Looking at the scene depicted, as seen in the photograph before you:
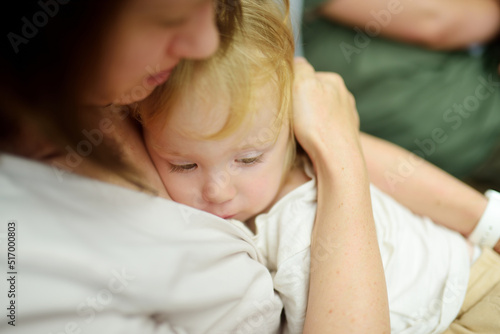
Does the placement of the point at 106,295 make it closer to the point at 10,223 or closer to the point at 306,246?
the point at 10,223

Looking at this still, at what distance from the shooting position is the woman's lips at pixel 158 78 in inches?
29.0

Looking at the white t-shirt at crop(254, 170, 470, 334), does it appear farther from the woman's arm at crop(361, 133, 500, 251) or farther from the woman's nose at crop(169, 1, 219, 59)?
the woman's nose at crop(169, 1, 219, 59)

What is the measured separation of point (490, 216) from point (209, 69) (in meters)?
0.83

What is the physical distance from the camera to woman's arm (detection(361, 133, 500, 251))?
1.18m

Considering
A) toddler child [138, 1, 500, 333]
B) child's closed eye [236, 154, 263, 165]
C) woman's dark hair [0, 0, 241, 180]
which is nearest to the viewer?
woman's dark hair [0, 0, 241, 180]

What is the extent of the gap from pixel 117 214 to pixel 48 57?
261 mm

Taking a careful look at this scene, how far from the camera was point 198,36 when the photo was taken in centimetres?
63

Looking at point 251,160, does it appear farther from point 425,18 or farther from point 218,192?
point 425,18

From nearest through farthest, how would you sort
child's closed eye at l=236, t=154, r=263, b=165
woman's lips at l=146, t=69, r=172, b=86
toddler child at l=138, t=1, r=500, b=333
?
woman's lips at l=146, t=69, r=172, b=86 < toddler child at l=138, t=1, r=500, b=333 < child's closed eye at l=236, t=154, r=263, b=165

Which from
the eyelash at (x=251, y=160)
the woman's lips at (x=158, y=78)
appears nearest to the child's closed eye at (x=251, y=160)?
the eyelash at (x=251, y=160)

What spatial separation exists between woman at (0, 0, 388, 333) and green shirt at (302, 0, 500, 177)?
0.58 m

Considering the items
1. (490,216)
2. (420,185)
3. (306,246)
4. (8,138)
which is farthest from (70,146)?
(490,216)

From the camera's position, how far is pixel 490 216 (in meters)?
1.17

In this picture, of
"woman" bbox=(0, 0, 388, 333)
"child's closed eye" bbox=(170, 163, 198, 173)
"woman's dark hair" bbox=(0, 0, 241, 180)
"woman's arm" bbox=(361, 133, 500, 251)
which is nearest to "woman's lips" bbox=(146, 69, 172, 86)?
"woman" bbox=(0, 0, 388, 333)
